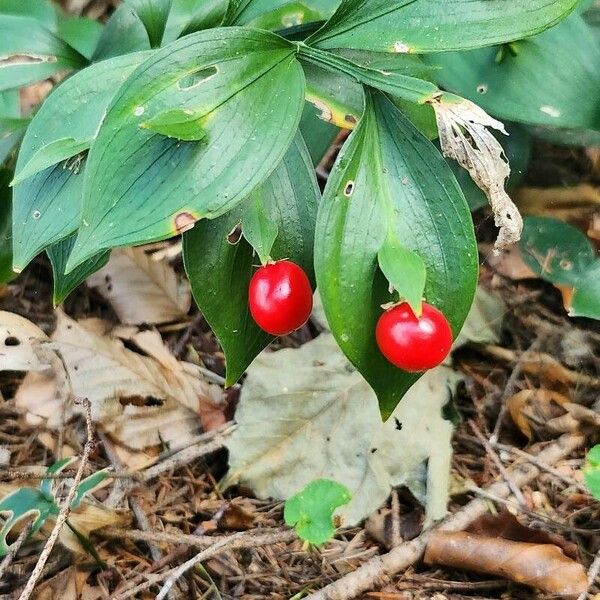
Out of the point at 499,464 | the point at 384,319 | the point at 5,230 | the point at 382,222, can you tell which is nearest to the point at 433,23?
the point at 382,222

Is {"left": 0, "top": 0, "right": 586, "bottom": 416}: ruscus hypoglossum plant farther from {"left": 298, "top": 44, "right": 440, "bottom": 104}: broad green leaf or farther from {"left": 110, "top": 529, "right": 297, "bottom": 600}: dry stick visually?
{"left": 110, "top": 529, "right": 297, "bottom": 600}: dry stick

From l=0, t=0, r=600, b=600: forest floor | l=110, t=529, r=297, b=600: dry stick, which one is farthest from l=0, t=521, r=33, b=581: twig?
l=110, t=529, r=297, b=600: dry stick

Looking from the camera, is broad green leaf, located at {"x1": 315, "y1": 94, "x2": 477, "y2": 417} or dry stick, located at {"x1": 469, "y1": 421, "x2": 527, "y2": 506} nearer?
broad green leaf, located at {"x1": 315, "y1": 94, "x2": 477, "y2": 417}

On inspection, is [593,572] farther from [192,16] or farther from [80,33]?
[80,33]

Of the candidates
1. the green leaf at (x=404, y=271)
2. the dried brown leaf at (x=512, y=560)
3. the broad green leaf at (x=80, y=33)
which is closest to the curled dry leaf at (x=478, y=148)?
the green leaf at (x=404, y=271)

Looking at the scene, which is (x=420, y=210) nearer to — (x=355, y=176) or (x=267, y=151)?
(x=355, y=176)

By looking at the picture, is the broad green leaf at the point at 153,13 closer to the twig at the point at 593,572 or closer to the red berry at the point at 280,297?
the red berry at the point at 280,297

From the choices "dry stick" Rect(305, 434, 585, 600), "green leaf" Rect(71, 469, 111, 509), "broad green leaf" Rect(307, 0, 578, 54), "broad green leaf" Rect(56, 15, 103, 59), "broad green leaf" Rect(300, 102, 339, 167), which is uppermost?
"broad green leaf" Rect(307, 0, 578, 54)
